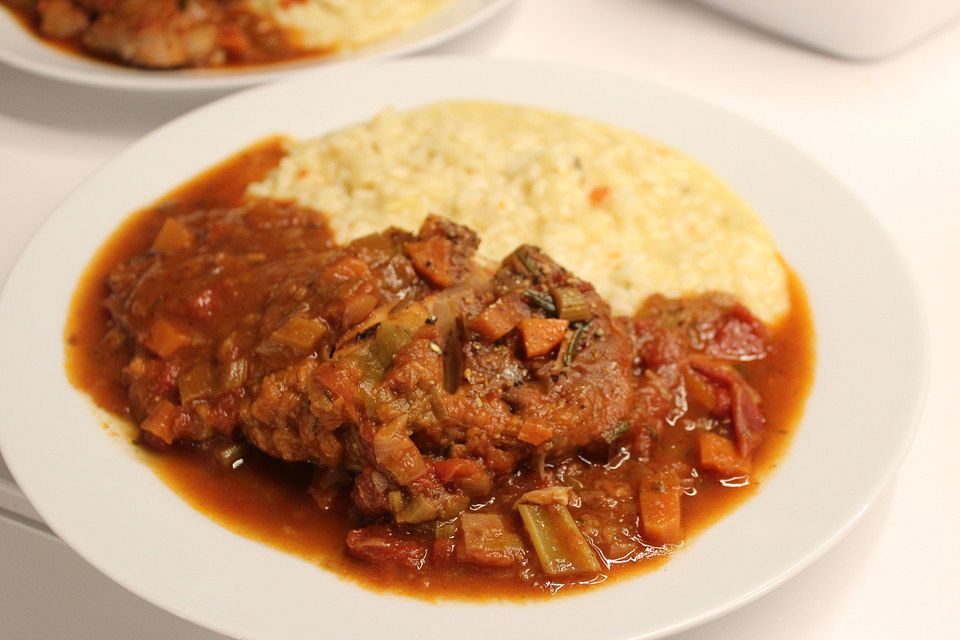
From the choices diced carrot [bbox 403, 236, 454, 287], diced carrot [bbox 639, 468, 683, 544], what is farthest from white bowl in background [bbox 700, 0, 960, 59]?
diced carrot [bbox 639, 468, 683, 544]

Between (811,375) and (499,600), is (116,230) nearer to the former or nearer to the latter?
(499,600)

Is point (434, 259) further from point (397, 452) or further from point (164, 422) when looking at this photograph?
point (164, 422)

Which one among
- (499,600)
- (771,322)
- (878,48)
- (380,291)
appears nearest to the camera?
(499,600)

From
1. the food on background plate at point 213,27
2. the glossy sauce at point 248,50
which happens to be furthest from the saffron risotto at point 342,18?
the glossy sauce at point 248,50

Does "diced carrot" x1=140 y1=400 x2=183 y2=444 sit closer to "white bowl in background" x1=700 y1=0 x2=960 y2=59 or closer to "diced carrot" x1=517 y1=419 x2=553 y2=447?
"diced carrot" x1=517 y1=419 x2=553 y2=447

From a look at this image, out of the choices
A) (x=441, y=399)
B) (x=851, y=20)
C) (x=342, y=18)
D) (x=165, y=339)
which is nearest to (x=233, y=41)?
(x=342, y=18)

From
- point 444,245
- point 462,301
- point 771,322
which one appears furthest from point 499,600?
point 771,322

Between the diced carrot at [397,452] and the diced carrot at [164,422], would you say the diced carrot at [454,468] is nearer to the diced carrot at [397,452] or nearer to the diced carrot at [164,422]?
the diced carrot at [397,452]
